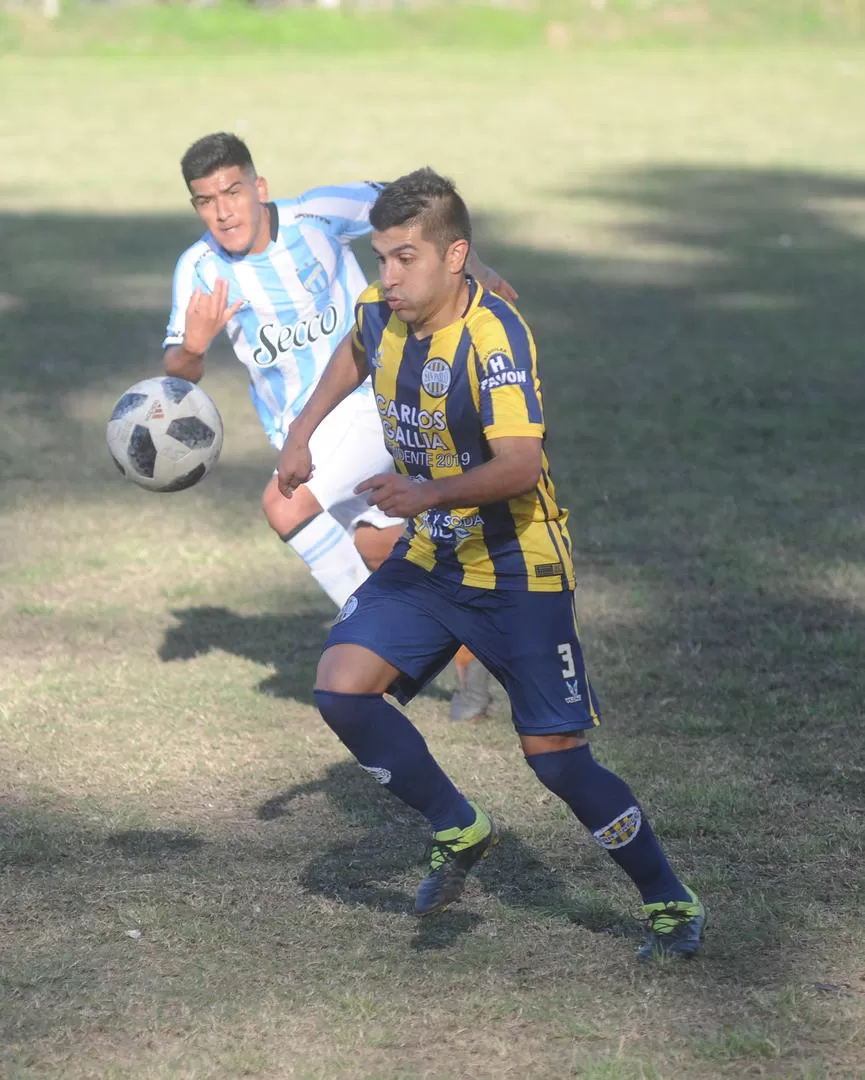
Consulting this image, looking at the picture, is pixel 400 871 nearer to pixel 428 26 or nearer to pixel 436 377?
pixel 436 377

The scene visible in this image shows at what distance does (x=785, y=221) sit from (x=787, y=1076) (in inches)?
530

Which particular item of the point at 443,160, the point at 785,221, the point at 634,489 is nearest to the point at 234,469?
the point at 634,489

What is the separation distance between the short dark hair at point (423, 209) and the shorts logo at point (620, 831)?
4.50ft

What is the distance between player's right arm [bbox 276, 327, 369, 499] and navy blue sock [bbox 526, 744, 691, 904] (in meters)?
0.97

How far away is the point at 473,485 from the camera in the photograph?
11.7ft

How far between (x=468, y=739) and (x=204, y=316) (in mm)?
1663

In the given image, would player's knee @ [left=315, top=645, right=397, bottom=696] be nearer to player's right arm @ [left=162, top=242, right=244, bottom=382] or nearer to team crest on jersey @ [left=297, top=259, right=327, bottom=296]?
player's right arm @ [left=162, top=242, right=244, bottom=382]

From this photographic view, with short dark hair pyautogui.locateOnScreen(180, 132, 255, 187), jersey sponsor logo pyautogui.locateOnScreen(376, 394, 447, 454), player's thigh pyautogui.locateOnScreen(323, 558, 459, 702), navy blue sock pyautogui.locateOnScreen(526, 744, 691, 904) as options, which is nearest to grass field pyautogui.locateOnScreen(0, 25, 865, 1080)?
navy blue sock pyautogui.locateOnScreen(526, 744, 691, 904)

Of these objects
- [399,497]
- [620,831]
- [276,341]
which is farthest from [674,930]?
[276,341]

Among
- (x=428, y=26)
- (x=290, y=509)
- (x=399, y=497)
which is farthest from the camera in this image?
(x=428, y=26)

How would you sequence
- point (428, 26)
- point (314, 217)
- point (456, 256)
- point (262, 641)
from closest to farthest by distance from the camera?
point (456, 256) → point (314, 217) → point (262, 641) → point (428, 26)

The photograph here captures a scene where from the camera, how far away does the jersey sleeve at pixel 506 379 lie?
3617 mm

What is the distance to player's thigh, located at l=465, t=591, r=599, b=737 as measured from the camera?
12.2 feet

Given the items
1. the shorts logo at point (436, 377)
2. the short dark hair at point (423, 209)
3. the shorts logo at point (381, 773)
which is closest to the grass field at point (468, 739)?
the shorts logo at point (381, 773)
